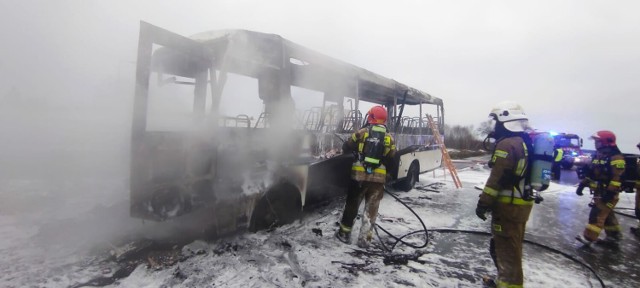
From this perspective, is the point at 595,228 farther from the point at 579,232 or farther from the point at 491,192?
the point at 491,192

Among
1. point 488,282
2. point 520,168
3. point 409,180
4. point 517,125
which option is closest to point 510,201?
point 520,168

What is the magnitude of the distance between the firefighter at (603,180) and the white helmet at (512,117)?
308 cm

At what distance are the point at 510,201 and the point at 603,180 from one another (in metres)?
3.39

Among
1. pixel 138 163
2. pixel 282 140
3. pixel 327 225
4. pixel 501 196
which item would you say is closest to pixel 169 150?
pixel 138 163

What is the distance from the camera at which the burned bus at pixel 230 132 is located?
10.4 ft

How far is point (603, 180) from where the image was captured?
5.07 meters

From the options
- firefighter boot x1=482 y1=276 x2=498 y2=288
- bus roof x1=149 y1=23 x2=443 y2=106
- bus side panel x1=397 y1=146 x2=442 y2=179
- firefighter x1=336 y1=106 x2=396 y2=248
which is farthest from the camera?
bus side panel x1=397 y1=146 x2=442 y2=179

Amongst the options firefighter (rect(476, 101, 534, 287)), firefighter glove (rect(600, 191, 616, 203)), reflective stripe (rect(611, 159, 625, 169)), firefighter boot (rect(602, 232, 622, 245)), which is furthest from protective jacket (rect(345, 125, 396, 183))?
firefighter boot (rect(602, 232, 622, 245))

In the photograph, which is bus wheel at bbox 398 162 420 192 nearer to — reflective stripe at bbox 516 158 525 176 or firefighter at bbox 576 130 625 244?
firefighter at bbox 576 130 625 244

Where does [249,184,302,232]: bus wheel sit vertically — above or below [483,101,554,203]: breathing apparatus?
below

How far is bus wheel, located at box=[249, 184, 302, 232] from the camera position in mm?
4305

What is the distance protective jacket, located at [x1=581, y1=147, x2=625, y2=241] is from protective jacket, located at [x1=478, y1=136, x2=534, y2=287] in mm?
3012

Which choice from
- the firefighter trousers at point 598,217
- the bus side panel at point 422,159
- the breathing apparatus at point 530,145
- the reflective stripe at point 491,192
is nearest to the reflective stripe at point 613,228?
the firefighter trousers at point 598,217

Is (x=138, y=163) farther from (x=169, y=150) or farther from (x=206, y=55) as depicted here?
(x=206, y=55)
